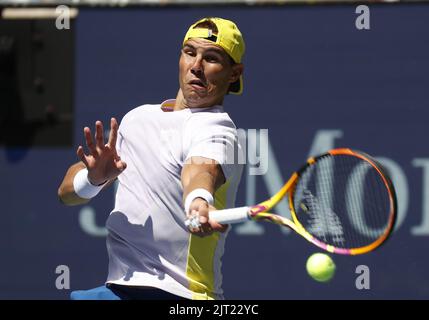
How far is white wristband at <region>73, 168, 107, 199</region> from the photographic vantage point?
3957 millimetres

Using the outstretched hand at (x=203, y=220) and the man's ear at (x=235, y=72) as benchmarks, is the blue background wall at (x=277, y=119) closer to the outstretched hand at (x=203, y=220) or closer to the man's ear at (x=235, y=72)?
the man's ear at (x=235, y=72)

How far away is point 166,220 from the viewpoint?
147 inches

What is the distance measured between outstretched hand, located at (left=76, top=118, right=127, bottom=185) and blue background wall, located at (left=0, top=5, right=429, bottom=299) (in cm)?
233

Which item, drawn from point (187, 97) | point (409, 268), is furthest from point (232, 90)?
point (409, 268)

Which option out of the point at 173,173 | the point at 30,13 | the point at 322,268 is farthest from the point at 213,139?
the point at 30,13

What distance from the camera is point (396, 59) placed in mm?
6148

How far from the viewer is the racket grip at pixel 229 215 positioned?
340 centimetres

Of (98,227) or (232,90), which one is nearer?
(232,90)

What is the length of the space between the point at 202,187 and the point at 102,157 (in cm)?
50

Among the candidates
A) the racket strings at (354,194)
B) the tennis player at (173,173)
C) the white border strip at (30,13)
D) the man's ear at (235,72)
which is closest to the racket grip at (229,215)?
the tennis player at (173,173)

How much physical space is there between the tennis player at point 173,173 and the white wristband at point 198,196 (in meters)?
0.10

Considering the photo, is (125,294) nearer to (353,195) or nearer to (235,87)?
(235,87)
